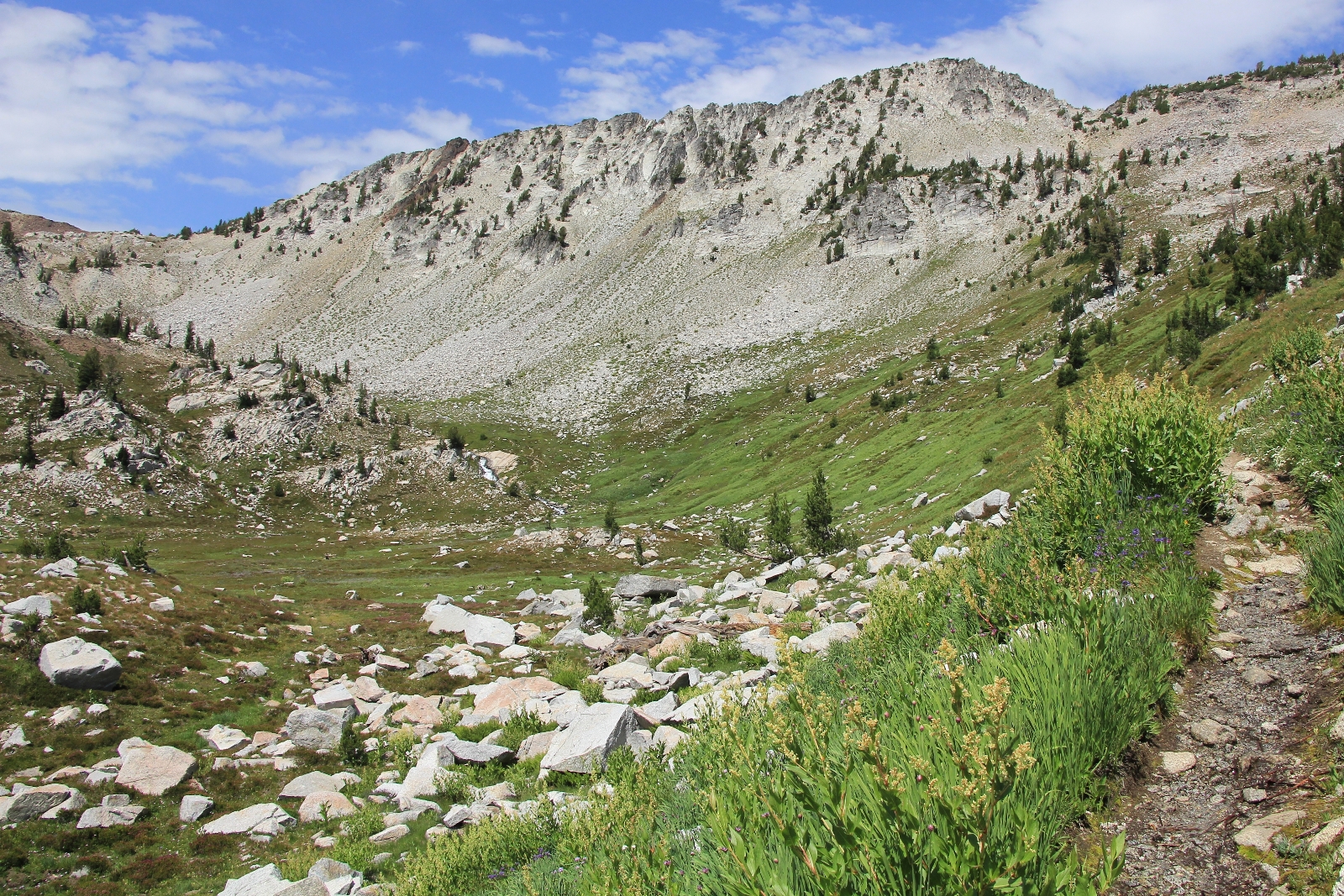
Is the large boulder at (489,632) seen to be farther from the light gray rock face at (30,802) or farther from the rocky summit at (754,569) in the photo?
the light gray rock face at (30,802)

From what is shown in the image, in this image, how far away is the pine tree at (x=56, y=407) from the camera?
58.9 m

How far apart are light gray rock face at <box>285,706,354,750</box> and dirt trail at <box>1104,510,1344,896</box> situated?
14129 millimetres

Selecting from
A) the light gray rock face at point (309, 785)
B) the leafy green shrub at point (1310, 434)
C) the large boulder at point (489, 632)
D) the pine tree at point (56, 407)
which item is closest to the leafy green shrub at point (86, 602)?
the large boulder at point (489, 632)

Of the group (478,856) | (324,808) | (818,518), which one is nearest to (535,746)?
(324,808)

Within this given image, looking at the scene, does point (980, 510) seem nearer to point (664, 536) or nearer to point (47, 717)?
point (47, 717)

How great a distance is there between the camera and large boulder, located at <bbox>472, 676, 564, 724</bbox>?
43.5ft

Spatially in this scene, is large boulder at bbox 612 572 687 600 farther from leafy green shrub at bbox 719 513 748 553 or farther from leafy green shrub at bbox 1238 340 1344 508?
leafy green shrub at bbox 1238 340 1344 508

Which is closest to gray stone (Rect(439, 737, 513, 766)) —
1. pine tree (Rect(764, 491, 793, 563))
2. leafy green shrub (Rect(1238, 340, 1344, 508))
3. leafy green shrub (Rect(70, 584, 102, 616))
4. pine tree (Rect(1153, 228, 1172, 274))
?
leafy green shrub (Rect(1238, 340, 1344, 508))

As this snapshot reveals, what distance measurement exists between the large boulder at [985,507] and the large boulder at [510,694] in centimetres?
1341

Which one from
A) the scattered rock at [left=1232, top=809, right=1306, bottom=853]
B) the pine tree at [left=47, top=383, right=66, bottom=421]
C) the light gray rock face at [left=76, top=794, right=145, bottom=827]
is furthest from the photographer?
the pine tree at [left=47, top=383, right=66, bottom=421]

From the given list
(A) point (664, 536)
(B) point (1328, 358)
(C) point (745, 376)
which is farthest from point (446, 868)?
(C) point (745, 376)

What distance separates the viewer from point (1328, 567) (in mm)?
5953

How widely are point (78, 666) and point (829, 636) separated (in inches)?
640

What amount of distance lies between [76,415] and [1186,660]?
80261mm
